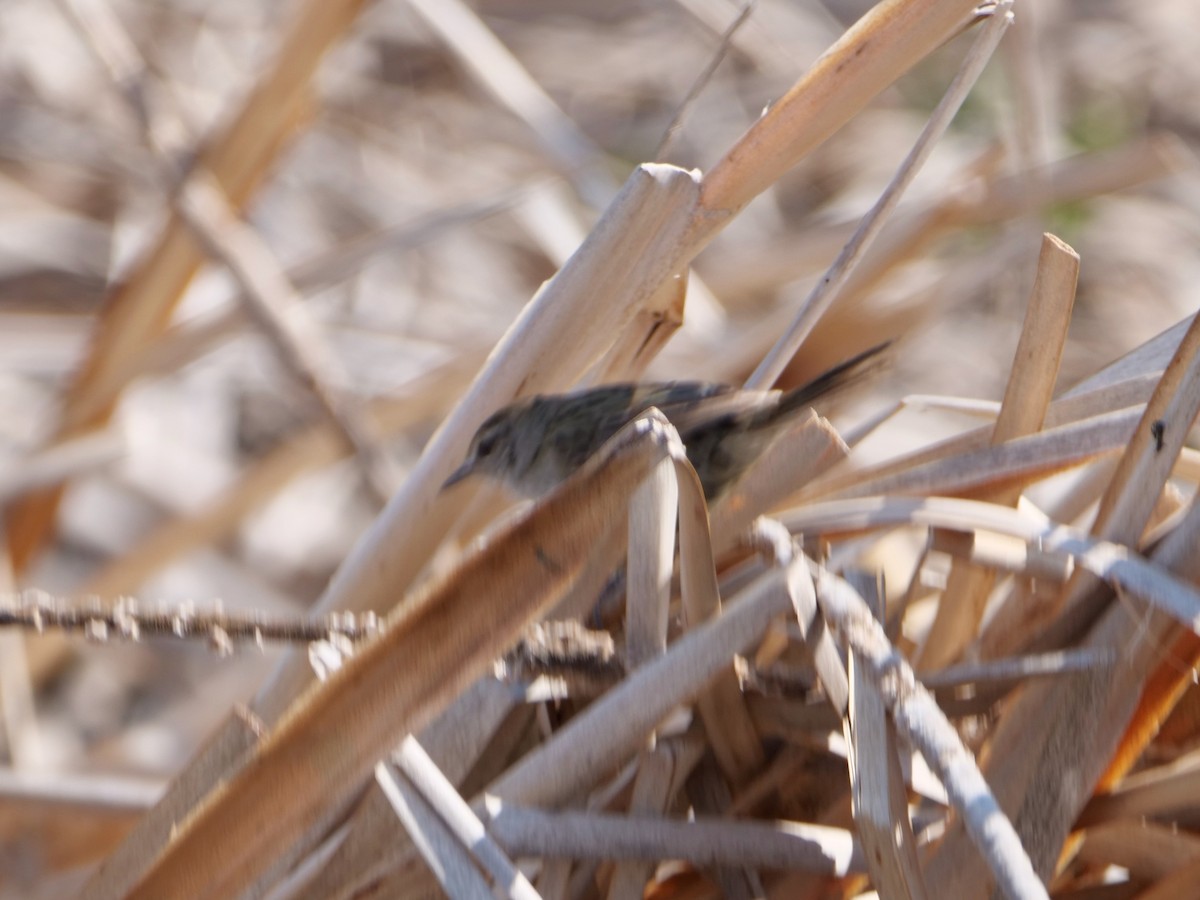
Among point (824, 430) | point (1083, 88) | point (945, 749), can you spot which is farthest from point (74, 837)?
point (1083, 88)

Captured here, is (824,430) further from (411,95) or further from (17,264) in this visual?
(411,95)

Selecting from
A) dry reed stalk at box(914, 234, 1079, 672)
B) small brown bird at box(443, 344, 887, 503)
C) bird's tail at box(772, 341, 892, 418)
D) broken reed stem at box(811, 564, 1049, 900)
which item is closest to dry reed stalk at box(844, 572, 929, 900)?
broken reed stem at box(811, 564, 1049, 900)

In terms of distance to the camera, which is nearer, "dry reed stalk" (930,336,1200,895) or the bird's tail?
"dry reed stalk" (930,336,1200,895)

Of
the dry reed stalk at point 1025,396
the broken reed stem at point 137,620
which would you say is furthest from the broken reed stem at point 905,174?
the broken reed stem at point 137,620

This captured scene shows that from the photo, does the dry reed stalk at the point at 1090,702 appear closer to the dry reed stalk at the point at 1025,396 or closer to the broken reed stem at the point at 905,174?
the dry reed stalk at the point at 1025,396

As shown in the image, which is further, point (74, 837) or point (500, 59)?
point (500, 59)

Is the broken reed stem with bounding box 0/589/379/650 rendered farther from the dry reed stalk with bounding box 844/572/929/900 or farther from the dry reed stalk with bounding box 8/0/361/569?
the dry reed stalk with bounding box 8/0/361/569
